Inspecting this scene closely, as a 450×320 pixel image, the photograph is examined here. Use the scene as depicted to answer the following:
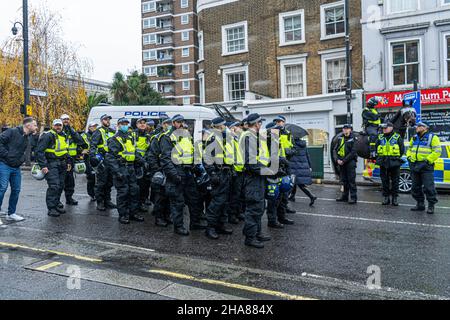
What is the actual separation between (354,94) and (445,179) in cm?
959

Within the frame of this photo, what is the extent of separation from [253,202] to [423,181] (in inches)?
181

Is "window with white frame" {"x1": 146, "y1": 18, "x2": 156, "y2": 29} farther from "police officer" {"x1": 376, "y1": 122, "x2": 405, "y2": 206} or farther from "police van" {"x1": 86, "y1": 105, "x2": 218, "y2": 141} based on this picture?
"police officer" {"x1": 376, "y1": 122, "x2": 405, "y2": 206}

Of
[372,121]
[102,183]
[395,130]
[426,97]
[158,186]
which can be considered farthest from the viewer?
[426,97]

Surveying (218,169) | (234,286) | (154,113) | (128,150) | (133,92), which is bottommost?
(234,286)

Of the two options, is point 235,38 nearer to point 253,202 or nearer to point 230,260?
point 253,202

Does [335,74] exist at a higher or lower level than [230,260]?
higher

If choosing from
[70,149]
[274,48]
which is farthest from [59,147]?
[274,48]

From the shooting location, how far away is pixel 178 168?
712 centimetres

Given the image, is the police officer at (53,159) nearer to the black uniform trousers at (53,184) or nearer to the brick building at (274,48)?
the black uniform trousers at (53,184)

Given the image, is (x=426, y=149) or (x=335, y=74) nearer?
(x=426, y=149)

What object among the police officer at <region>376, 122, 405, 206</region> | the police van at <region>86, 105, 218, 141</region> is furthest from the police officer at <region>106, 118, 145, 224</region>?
the police van at <region>86, 105, 218, 141</region>

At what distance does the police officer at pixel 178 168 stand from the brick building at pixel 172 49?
58.8m

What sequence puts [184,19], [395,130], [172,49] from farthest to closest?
[172,49], [184,19], [395,130]
